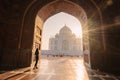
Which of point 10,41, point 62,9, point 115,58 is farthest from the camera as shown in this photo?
point 62,9

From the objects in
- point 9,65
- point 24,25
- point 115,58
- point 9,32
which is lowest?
point 9,65

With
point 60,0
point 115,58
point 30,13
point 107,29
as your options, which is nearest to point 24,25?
point 30,13

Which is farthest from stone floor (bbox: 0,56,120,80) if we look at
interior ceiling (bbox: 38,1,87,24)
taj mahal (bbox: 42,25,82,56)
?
taj mahal (bbox: 42,25,82,56)

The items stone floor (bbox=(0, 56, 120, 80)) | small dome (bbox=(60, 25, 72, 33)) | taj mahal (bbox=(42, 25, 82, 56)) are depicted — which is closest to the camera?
stone floor (bbox=(0, 56, 120, 80))

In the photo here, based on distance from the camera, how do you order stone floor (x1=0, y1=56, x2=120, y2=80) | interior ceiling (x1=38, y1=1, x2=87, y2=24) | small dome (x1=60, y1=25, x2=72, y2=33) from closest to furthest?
stone floor (x1=0, y1=56, x2=120, y2=80) → interior ceiling (x1=38, y1=1, x2=87, y2=24) → small dome (x1=60, y1=25, x2=72, y2=33)

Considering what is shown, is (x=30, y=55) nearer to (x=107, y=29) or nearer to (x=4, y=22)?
(x=4, y=22)

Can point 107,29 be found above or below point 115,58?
above

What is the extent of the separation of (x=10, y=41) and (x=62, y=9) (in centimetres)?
574

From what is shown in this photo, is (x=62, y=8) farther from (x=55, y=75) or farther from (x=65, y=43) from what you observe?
(x=65, y=43)

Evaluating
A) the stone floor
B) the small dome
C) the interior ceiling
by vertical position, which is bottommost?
the stone floor

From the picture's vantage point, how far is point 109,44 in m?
7.16

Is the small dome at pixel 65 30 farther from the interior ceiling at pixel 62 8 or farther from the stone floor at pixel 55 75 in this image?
the stone floor at pixel 55 75

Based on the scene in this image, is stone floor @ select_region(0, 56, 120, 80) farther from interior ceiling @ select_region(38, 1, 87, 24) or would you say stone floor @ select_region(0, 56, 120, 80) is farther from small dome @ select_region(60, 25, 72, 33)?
small dome @ select_region(60, 25, 72, 33)

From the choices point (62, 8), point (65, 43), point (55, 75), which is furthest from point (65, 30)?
point (55, 75)
